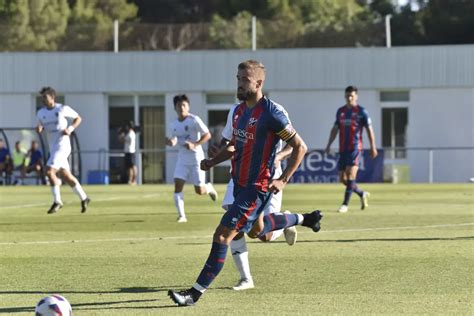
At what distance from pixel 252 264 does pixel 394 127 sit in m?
30.4

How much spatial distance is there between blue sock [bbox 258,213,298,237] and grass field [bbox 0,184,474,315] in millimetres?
504

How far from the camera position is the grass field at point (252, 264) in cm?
866

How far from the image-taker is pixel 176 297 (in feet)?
27.8

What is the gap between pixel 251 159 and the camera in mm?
8930

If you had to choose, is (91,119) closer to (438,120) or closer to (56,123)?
(438,120)

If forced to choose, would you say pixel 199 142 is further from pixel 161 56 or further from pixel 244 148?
pixel 161 56

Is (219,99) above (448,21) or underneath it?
underneath

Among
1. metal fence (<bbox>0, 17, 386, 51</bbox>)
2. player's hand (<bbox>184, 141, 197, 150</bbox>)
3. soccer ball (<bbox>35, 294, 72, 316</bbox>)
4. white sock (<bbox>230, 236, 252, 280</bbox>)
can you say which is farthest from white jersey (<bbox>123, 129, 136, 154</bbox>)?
soccer ball (<bbox>35, 294, 72, 316</bbox>)

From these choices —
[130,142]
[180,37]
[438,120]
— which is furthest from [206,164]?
[180,37]

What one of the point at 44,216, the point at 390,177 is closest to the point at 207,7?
the point at 390,177

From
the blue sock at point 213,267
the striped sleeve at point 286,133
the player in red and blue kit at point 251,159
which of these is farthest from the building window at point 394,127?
the blue sock at point 213,267

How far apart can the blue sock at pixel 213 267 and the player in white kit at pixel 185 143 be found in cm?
910

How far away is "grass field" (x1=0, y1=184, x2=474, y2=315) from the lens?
8664 mm

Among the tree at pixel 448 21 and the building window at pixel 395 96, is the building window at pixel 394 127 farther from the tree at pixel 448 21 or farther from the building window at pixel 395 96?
the tree at pixel 448 21
